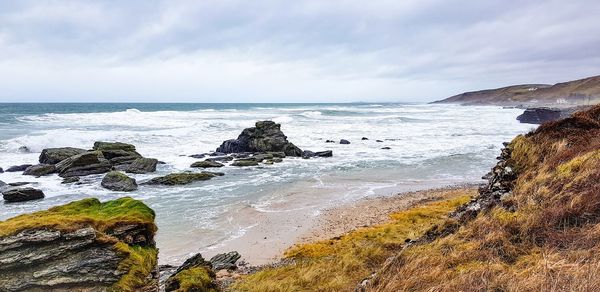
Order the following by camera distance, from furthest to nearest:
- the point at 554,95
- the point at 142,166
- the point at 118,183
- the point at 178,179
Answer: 1. the point at 554,95
2. the point at 142,166
3. the point at 178,179
4. the point at 118,183

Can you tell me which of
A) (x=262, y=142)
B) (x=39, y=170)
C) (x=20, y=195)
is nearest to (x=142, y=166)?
(x=39, y=170)

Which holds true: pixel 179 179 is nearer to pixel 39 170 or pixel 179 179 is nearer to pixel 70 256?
pixel 39 170

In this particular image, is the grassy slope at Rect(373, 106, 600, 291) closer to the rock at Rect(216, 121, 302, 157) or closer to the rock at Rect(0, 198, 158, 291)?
the rock at Rect(0, 198, 158, 291)

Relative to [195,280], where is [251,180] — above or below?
below

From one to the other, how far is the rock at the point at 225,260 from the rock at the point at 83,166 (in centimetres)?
1752

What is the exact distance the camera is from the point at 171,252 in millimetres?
10656

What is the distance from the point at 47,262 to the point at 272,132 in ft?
94.8

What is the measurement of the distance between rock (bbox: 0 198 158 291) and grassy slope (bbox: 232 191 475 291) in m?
2.02

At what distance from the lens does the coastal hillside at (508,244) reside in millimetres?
4480

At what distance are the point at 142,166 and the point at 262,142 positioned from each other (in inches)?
442

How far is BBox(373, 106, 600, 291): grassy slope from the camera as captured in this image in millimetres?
4262

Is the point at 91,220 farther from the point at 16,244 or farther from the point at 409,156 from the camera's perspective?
the point at 409,156

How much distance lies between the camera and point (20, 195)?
17203 mm

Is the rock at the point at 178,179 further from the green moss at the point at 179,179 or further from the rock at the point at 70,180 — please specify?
the rock at the point at 70,180
